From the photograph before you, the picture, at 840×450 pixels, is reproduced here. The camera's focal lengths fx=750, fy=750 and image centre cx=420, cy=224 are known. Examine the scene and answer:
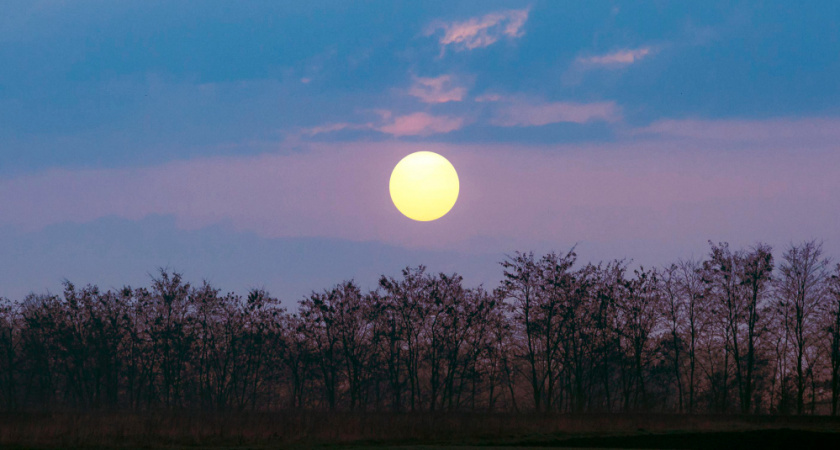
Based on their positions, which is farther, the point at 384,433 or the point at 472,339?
the point at 472,339

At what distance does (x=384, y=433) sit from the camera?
28672 millimetres

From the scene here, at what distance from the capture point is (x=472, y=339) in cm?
6066

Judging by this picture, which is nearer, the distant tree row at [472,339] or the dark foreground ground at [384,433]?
the dark foreground ground at [384,433]

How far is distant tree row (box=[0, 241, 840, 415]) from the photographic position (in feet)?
187

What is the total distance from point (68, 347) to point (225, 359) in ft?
43.4

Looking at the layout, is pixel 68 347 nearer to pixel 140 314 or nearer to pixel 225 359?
pixel 140 314

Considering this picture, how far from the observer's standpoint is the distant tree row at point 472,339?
57.1 metres

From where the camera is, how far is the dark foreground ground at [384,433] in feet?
81.7

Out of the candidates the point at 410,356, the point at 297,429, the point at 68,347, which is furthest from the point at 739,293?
the point at 68,347

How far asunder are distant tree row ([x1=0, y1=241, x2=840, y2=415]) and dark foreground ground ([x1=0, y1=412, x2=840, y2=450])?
20904 millimetres

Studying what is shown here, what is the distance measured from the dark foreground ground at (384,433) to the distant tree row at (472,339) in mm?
20904

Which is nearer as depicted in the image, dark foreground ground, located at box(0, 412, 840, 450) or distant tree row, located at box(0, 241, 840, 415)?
dark foreground ground, located at box(0, 412, 840, 450)

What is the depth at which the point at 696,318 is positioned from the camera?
58625mm

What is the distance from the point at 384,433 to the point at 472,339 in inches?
1279
